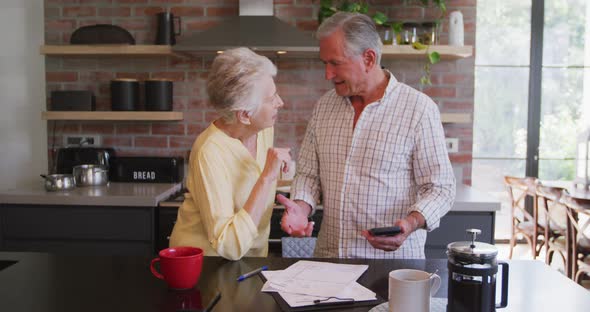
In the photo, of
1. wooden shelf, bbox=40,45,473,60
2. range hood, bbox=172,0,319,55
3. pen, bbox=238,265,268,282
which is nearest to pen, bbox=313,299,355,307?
pen, bbox=238,265,268,282

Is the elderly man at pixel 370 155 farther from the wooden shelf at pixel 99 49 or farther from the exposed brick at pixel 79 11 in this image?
the exposed brick at pixel 79 11

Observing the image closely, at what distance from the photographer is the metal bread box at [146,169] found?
341cm

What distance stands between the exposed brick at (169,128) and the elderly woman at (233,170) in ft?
6.09

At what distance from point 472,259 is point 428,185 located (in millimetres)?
721

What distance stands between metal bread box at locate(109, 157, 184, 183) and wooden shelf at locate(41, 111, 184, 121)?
0.79ft

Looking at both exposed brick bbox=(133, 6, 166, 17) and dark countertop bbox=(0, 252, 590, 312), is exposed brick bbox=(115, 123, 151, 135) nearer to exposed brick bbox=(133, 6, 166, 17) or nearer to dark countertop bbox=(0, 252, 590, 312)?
exposed brick bbox=(133, 6, 166, 17)

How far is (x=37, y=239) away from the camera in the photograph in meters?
2.97

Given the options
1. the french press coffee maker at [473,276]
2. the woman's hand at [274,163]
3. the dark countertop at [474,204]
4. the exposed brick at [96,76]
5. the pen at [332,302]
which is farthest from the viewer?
the exposed brick at [96,76]

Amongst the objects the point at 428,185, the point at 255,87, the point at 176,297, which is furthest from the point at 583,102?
the point at 176,297

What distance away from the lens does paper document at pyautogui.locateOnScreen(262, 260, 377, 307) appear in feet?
4.33

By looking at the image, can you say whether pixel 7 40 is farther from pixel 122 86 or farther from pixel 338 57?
pixel 338 57

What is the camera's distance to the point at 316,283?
4.61 feet

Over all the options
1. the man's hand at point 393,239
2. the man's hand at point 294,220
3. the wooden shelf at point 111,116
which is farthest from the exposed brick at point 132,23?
the man's hand at point 393,239

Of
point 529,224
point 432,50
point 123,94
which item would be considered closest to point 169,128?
point 123,94
